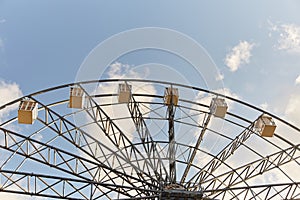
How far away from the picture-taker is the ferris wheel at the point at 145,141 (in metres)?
23.6

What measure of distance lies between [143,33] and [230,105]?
31.0 feet

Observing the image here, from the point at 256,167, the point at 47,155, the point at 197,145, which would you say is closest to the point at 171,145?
the point at 197,145

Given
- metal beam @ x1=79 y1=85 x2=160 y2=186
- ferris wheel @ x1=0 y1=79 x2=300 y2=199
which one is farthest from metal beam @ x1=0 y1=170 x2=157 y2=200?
metal beam @ x1=79 y1=85 x2=160 y2=186

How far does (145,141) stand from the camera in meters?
26.0

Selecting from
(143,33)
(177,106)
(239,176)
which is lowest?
(239,176)

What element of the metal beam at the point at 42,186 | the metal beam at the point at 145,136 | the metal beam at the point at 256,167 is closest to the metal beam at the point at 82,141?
the metal beam at the point at 145,136

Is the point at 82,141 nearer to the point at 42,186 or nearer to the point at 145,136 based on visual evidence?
the point at 42,186

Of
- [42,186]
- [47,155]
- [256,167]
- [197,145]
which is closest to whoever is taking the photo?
[42,186]

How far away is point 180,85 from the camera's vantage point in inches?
1064

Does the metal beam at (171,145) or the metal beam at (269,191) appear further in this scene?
the metal beam at (171,145)

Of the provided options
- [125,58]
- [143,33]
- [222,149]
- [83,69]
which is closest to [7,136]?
[83,69]

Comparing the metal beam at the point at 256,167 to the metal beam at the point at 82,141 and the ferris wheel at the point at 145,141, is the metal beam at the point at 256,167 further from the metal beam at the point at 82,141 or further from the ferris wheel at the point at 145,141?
the metal beam at the point at 82,141

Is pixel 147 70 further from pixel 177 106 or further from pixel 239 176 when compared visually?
pixel 239 176

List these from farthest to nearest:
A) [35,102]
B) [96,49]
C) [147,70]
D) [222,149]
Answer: [222,149] < [147,70] < [96,49] < [35,102]
